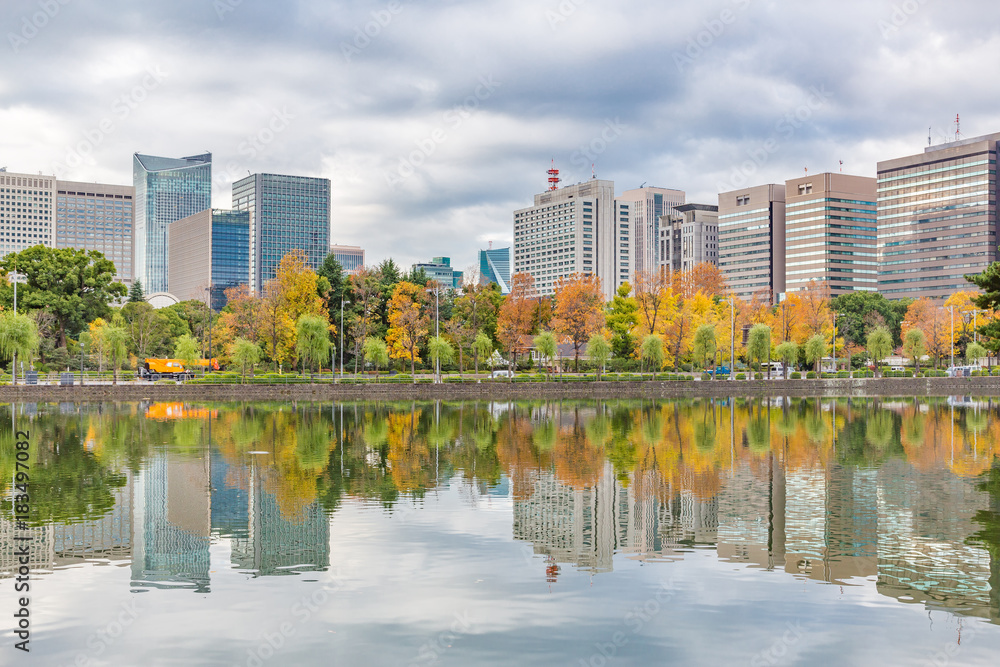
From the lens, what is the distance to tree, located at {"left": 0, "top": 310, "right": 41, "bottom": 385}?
56375 mm

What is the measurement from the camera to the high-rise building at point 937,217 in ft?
537

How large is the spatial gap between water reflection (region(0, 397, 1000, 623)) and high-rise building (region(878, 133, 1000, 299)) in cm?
15278

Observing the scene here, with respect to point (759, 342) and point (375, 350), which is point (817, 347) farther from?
point (375, 350)

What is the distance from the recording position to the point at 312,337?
208 feet

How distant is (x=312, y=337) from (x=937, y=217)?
15195 centimetres

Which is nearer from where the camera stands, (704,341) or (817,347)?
(704,341)

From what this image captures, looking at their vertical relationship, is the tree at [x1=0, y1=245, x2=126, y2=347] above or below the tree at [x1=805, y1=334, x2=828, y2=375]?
above

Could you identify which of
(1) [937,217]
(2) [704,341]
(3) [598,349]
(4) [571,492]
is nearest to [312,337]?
(3) [598,349]

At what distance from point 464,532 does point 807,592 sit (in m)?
5.76

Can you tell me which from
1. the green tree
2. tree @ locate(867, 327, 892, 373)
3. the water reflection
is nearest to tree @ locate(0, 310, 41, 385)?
the water reflection

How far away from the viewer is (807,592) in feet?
Answer: 34.9

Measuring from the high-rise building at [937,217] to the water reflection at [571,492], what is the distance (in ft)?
501

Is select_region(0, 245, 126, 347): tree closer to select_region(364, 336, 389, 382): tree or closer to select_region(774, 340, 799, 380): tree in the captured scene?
select_region(364, 336, 389, 382): tree

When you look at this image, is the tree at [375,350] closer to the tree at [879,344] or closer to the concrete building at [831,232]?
the tree at [879,344]
